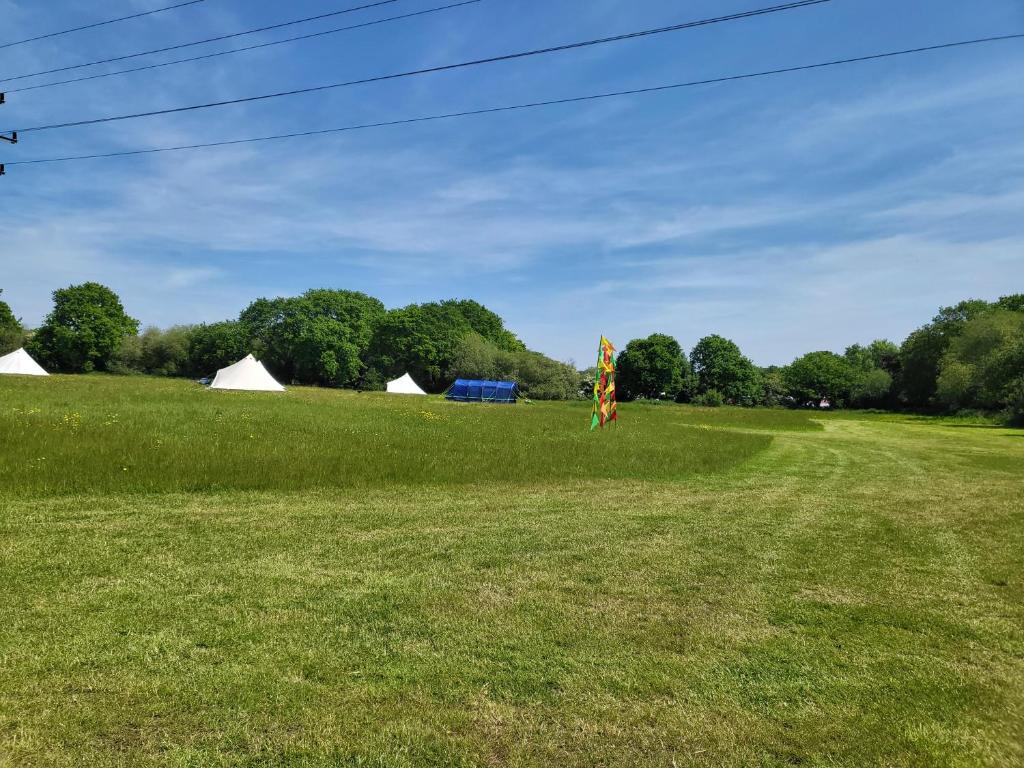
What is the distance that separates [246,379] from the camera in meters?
45.4

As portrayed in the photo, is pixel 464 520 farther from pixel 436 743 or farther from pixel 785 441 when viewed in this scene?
pixel 785 441

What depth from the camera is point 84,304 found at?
268ft

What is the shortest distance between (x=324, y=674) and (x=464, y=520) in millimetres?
5380

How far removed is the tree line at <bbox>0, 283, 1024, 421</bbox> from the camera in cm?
7900

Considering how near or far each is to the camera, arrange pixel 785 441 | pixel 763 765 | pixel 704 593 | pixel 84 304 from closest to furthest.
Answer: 1. pixel 763 765
2. pixel 704 593
3. pixel 785 441
4. pixel 84 304

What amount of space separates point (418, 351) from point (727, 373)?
51718 millimetres

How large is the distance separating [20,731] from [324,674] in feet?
5.65

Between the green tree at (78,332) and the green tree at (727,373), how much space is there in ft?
302

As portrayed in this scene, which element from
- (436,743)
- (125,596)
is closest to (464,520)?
(125,596)

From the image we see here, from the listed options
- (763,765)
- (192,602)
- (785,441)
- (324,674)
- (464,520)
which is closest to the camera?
→ (763,765)

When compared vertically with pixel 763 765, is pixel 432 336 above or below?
above

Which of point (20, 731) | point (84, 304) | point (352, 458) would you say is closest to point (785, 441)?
point (352, 458)

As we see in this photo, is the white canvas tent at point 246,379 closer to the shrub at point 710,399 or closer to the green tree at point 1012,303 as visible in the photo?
the shrub at point 710,399

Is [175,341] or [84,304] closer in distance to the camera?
[84,304]
